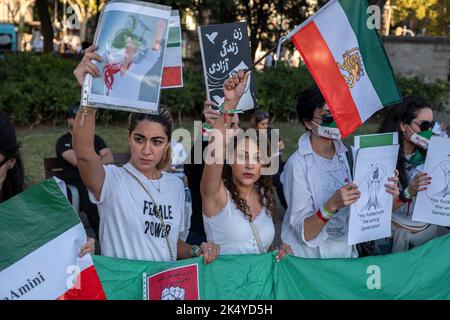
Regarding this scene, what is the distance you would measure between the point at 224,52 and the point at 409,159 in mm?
1471

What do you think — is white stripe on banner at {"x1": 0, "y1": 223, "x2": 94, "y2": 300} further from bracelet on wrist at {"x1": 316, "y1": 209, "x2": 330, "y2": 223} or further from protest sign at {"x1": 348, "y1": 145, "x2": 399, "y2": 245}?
protest sign at {"x1": 348, "y1": 145, "x2": 399, "y2": 245}

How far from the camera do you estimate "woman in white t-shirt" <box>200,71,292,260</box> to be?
328 centimetres

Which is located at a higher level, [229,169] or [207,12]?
[207,12]

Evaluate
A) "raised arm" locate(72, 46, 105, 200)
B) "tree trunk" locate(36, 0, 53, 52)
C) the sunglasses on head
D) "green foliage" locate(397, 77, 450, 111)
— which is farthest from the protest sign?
"tree trunk" locate(36, 0, 53, 52)

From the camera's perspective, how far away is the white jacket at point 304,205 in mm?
3594

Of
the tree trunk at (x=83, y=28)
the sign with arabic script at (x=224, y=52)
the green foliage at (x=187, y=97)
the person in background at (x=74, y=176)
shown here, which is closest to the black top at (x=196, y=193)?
the sign with arabic script at (x=224, y=52)

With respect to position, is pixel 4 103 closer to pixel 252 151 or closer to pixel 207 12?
pixel 207 12

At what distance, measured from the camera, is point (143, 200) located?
10.8 feet

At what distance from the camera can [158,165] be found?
3.48 meters

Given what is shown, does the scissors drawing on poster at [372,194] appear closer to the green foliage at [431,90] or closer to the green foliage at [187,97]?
the green foliage at [187,97]

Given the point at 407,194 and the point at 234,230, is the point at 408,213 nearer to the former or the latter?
the point at 407,194

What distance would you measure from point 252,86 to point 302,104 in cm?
60

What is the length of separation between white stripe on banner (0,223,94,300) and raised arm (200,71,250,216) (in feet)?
2.28

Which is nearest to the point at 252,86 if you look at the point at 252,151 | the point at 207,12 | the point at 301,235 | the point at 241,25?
the point at 241,25
